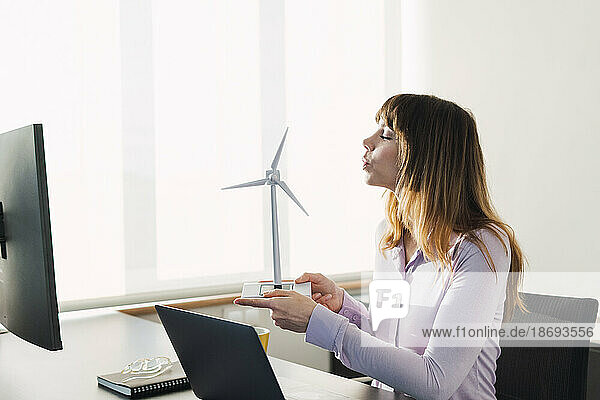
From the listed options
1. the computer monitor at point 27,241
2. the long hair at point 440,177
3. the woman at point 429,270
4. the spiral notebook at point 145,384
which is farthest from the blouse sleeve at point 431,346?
the computer monitor at point 27,241

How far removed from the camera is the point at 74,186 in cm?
219

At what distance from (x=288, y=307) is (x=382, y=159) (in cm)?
45

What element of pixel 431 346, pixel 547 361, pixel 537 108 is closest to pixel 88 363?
pixel 431 346

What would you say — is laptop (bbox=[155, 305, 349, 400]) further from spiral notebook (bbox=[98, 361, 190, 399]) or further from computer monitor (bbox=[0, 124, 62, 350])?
computer monitor (bbox=[0, 124, 62, 350])

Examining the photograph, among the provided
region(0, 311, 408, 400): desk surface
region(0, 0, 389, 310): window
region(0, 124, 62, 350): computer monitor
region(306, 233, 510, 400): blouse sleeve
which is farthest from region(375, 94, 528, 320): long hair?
region(0, 0, 389, 310): window

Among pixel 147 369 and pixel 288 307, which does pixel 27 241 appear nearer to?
pixel 147 369

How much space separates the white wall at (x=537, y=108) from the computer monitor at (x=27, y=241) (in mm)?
1712

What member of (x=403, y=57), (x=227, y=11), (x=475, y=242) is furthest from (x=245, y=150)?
(x=475, y=242)

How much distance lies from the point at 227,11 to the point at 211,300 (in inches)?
38.9

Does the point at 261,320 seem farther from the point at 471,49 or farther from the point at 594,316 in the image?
the point at 594,316

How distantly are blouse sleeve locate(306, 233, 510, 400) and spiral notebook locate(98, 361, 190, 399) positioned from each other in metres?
0.24

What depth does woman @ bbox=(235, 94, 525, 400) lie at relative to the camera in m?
1.29

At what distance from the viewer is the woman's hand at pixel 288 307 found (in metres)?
1.27

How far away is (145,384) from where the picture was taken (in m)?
1.24
